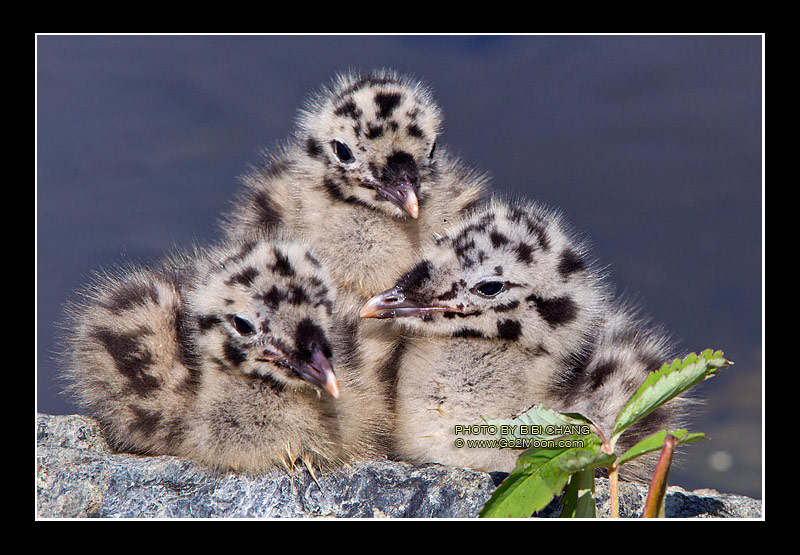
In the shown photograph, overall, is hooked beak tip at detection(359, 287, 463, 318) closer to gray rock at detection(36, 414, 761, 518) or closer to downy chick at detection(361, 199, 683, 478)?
downy chick at detection(361, 199, 683, 478)

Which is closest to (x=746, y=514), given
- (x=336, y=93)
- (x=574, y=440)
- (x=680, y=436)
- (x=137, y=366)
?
(x=574, y=440)

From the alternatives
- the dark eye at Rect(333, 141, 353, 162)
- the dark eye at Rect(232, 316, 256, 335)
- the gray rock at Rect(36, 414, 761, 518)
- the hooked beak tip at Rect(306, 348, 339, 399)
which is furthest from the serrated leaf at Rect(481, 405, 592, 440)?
the dark eye at Rect(333, 141, 353, 162)

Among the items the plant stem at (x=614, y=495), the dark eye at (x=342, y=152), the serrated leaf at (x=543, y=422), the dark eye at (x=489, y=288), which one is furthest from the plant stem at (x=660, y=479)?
the dark eye at (x=342, y=152)

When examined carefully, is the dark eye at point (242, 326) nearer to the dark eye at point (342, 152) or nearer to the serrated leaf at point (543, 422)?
the serrated leaf at point (543, 422)

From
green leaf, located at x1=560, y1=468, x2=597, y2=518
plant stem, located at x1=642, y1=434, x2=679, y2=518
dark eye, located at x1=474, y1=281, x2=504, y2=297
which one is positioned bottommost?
green leaf, located at x1=560, y1=468, x2=597, y2=518

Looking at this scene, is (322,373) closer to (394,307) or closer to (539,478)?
(394,307)

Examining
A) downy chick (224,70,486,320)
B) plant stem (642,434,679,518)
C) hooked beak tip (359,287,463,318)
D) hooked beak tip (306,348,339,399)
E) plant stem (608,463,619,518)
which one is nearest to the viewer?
plant stem (642,434,679,518)
